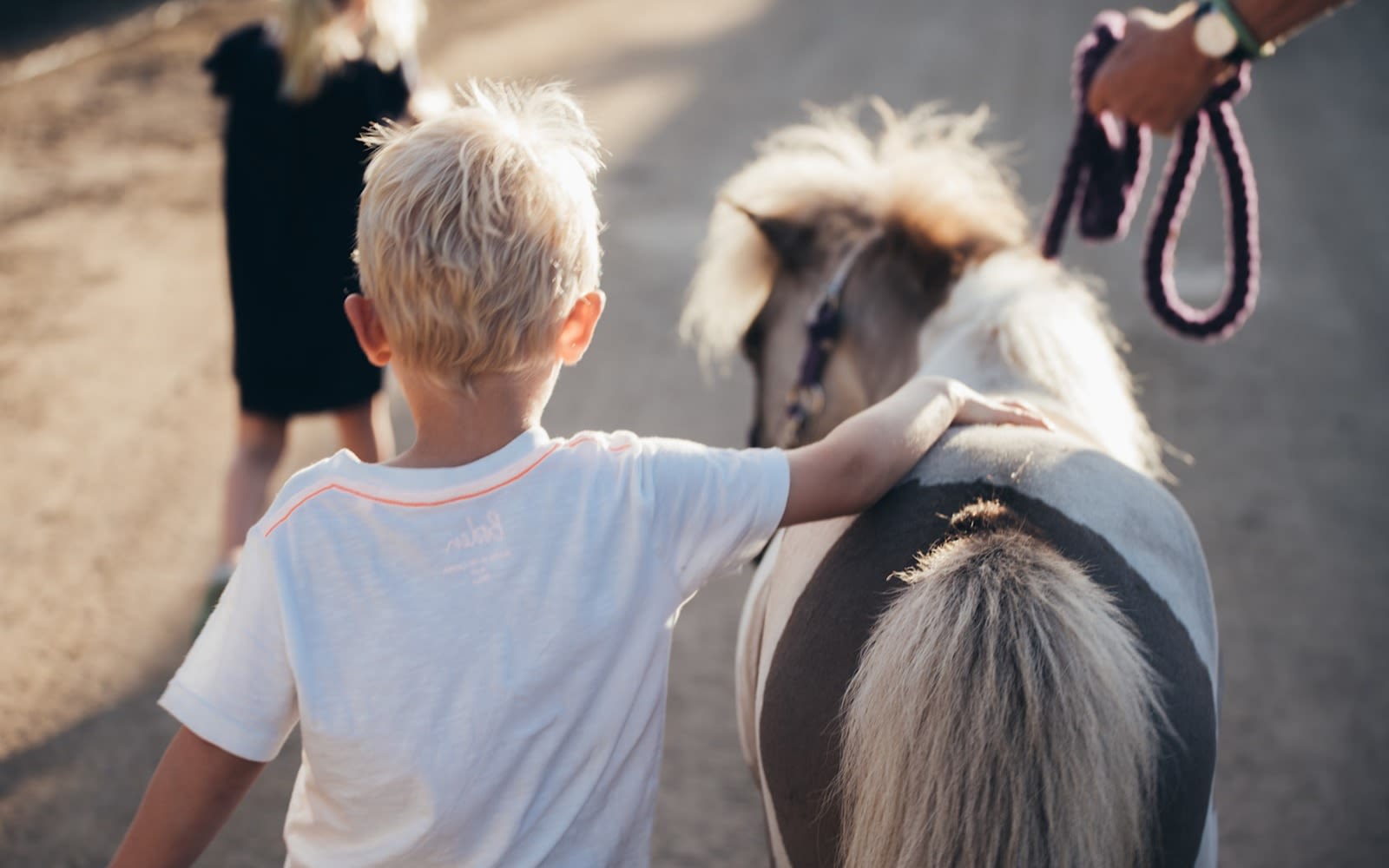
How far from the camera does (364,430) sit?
9.16 feet

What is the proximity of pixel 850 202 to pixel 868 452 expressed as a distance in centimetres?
99

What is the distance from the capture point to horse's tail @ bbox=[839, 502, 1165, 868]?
100cm

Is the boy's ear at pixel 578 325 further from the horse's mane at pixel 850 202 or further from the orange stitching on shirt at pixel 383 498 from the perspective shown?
the horse's mane at pixel 850 202

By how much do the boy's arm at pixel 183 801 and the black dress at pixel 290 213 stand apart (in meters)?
1.63

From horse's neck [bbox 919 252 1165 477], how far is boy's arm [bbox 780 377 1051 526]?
0.32 m

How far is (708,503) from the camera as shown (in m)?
1.10

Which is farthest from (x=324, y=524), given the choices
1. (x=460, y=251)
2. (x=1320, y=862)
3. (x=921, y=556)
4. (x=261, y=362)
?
(x=1320, y=862)

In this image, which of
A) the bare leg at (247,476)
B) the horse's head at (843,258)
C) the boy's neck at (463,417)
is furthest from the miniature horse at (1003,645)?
the bare leg at (247,476)

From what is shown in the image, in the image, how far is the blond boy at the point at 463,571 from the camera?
101cm

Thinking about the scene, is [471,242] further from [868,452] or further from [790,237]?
[790,237]

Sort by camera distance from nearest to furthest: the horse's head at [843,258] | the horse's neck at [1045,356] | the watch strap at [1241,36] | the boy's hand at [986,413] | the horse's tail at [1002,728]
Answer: the horse's tail at [1002,728]
the boy's hand at [986,413]
the horse's neck at [1045,356]
the watch strap at [1241,36]
the horse's head at [843,258]

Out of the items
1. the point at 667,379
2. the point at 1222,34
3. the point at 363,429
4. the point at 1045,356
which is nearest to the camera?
the point at 1045,356

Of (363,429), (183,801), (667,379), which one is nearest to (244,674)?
(183,801)

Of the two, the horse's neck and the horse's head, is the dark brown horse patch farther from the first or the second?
the horse's head
